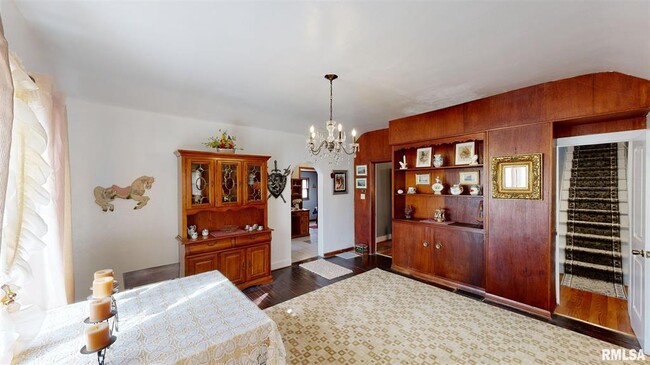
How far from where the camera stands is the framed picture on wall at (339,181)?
5.57 metres

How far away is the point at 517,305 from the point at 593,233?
2.34m

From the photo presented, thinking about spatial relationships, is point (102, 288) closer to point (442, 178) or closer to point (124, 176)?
point (124, 176)

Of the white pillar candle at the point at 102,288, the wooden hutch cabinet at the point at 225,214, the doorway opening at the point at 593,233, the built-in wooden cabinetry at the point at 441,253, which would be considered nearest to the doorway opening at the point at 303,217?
the wooden hutch cabinet at the point at 225,214

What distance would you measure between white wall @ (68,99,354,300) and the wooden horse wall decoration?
0.06 m

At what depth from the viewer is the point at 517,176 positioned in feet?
10.4

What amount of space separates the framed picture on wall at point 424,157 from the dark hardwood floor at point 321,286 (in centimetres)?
190

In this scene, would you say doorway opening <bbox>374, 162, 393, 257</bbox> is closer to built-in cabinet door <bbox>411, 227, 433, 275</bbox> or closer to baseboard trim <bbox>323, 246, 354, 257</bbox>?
baseboard trim <bbox>323, 246, 354, 257</bbox>

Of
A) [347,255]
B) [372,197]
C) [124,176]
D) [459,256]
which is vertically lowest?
[347,255]

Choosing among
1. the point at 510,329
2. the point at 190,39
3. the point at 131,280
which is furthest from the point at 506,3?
the point at 131,280

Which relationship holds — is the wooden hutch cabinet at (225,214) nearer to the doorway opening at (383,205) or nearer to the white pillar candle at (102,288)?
the white pillar candle at (102,288)

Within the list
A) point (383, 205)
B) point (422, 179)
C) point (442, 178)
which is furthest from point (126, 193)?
point (383, 205)

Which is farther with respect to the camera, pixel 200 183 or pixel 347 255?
pixel 347 255

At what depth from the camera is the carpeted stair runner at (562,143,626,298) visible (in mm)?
3771

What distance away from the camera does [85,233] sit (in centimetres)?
309
